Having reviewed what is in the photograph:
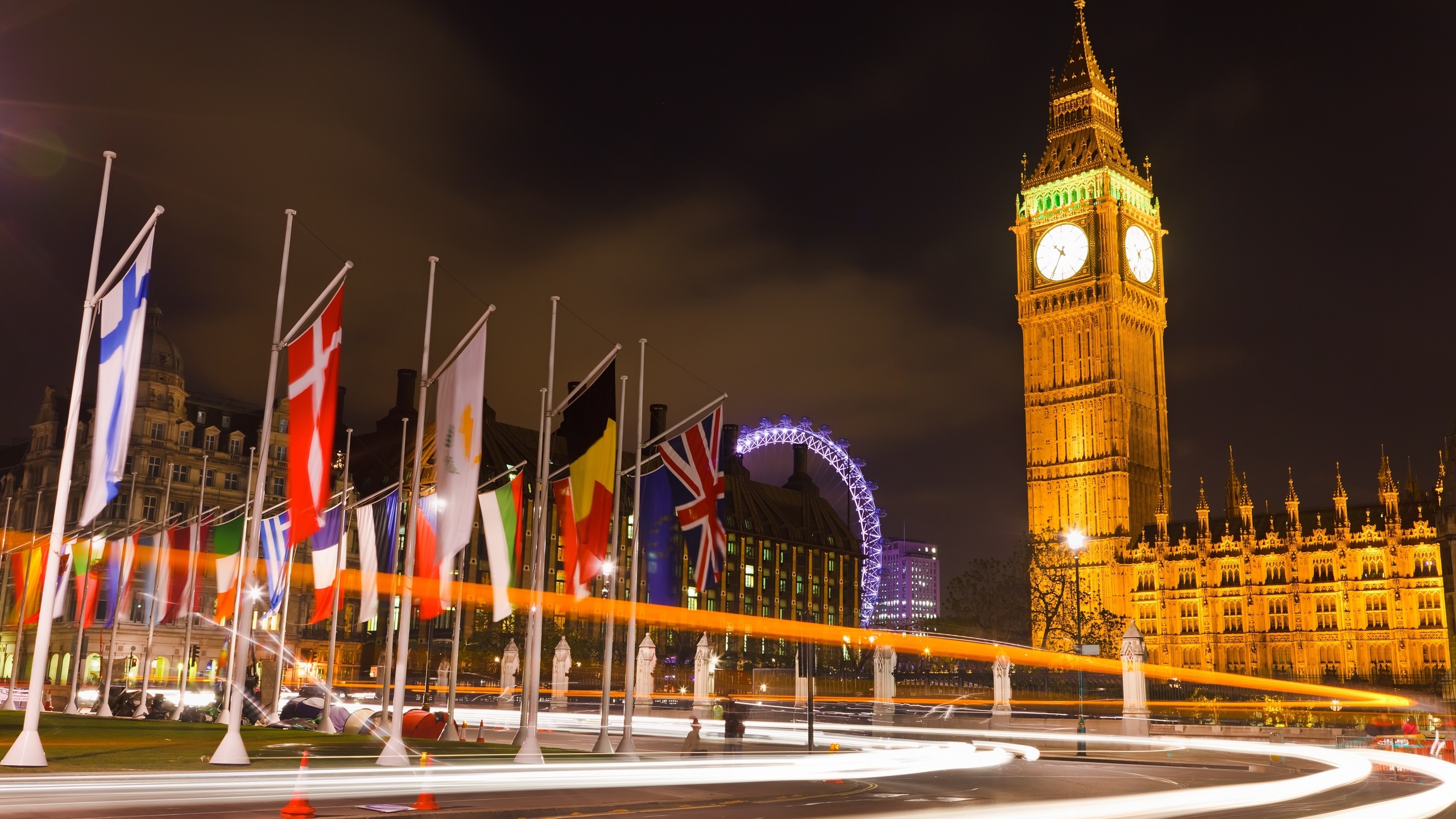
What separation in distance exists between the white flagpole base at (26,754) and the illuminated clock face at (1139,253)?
4873 inches

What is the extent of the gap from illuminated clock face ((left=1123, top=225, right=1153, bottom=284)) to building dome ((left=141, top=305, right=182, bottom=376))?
9317cm

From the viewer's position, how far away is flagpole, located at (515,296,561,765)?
25766 mm

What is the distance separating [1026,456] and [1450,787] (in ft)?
379

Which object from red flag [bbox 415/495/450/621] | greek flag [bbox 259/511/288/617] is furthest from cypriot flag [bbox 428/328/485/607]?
greek flag [bbox 259/511/288/617]

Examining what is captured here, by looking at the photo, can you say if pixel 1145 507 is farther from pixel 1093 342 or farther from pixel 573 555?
pixel 573 555

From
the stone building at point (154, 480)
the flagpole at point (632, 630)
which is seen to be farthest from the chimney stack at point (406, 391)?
the flagpole at point (632, 630)

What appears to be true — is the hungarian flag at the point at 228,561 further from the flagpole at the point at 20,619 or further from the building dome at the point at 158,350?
the building dome at the point at 158,350

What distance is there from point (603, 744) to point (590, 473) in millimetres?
6659

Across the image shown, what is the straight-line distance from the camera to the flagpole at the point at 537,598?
25766mm

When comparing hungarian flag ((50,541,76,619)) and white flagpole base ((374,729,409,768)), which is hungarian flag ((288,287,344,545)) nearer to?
white flagpole base ((374,729,409,768))

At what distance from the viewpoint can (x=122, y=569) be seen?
137 feet

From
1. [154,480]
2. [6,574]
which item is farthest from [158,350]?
[6,574]

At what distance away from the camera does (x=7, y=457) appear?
10512 cm

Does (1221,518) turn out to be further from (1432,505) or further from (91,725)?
(91,725)
